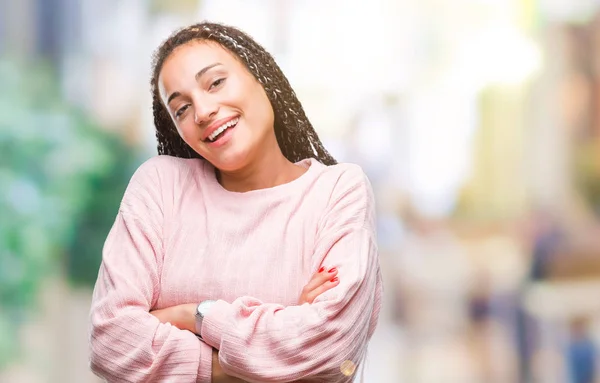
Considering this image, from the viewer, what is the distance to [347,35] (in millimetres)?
3836

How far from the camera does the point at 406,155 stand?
13.2 feet

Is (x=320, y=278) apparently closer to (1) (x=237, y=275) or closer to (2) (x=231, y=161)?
(1) (x=237, y=275)

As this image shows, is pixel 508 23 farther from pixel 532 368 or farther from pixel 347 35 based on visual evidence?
pixel 532 368

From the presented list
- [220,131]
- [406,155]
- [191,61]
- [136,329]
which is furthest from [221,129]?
[406,155]

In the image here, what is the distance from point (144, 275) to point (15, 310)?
2.75 metres

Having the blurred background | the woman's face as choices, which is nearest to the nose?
the woman's face

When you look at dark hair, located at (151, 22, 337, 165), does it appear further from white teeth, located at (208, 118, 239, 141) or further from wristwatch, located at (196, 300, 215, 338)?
wristwatch, located at (196, 300, 215, 338)

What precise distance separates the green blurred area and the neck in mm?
2366

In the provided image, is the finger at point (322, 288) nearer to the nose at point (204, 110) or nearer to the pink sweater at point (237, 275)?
→ the pink sweater at point (237, 275)

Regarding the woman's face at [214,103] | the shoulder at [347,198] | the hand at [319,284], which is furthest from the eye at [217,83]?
the hand at [319,284]

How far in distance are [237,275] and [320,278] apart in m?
0.16

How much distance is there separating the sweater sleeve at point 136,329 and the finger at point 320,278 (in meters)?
0.20

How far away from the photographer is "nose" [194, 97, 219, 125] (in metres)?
1.48

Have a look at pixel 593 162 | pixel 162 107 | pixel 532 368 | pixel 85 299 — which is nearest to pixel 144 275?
pixel 162 107
